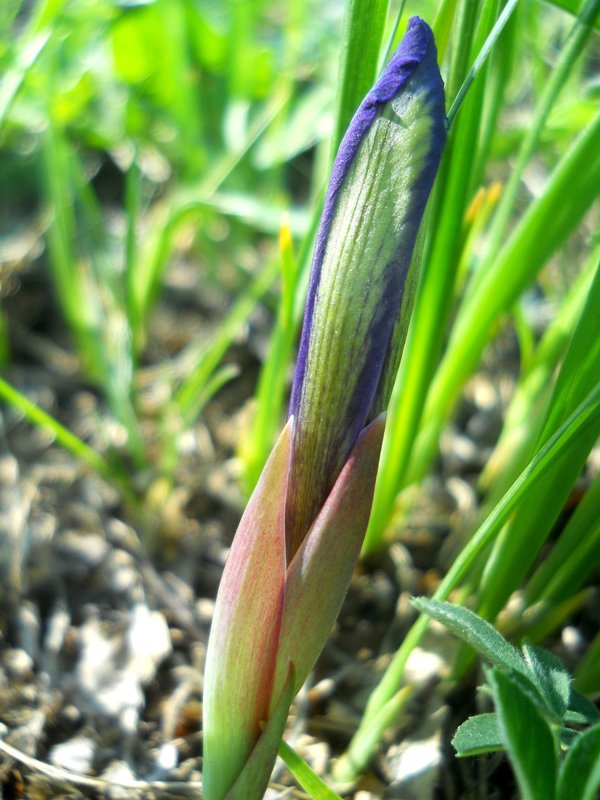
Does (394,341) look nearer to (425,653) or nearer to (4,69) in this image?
(425,653)

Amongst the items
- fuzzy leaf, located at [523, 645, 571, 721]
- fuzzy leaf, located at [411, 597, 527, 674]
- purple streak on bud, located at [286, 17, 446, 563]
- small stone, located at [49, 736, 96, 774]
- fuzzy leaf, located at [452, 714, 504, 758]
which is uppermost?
purple streak on bud, located at [286, 17, 446, 563]

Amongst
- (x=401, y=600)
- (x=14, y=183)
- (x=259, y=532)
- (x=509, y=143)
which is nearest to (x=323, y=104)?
(x=509, y=143)

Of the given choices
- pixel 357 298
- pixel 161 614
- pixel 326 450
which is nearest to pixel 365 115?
pixel 357 298

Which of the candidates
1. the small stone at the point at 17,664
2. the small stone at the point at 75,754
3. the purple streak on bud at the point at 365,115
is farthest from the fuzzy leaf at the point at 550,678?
the small stone at the point at 17,664

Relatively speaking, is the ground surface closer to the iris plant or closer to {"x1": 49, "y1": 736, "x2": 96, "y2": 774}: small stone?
{"x1": 49, "y1": 736, "x2": 96, "y2": 774}: small stone

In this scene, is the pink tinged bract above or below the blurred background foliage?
below

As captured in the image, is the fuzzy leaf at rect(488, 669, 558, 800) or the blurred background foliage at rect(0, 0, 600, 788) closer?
the fuzzy leaf at rect(488, 669, 558, 800)

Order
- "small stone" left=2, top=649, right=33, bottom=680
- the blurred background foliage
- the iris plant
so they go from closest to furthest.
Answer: the iris plant
the blurred background foliage
"small stone" left=2, top=649, right=33, bottom=680

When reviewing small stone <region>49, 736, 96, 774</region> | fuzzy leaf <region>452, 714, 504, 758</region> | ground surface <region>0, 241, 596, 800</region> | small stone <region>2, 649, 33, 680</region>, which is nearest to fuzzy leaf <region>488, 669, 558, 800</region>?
fuzzy leaf <region>452, 714, 504, 758</region>

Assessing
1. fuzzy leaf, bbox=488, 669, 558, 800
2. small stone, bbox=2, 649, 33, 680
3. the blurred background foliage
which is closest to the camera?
fuzzy leaf, bbox=488, 669, 558, 800
